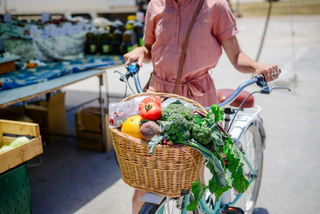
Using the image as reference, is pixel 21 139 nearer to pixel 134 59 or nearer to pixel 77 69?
pixel 134 59

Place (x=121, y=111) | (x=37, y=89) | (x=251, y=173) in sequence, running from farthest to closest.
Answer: (x=37, y=89) < (x=251, y=173) < (x=121, y=111)

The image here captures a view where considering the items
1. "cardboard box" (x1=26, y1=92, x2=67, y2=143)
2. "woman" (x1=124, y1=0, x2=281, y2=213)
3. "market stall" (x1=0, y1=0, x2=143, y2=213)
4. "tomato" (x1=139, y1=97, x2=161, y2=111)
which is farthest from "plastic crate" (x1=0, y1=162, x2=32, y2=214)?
"cardboard box" (x1=26, y1=92, x2=67, y2=143)

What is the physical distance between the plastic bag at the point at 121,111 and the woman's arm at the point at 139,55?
591 mm

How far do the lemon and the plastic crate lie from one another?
1.34 metres

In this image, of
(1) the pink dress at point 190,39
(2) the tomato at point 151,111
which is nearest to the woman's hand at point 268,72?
(1) the pink dress at point 190,39

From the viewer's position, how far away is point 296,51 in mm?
12070

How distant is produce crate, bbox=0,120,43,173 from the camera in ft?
7.26

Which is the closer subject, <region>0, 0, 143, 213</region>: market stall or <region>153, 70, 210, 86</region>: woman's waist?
<region>153, 70, 210, 86</region>: woman's waist

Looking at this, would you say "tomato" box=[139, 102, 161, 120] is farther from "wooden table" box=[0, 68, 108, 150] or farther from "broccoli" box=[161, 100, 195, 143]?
"wooden table" box=[0, 68, 108, 150]

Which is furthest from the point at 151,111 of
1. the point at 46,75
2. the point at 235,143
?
the point at 46,75

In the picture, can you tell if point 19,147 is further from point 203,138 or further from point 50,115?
point 50,115

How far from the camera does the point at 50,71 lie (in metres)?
4.04

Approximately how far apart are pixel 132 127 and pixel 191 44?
0.86 m

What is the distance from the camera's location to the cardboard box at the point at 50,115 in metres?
4.45
